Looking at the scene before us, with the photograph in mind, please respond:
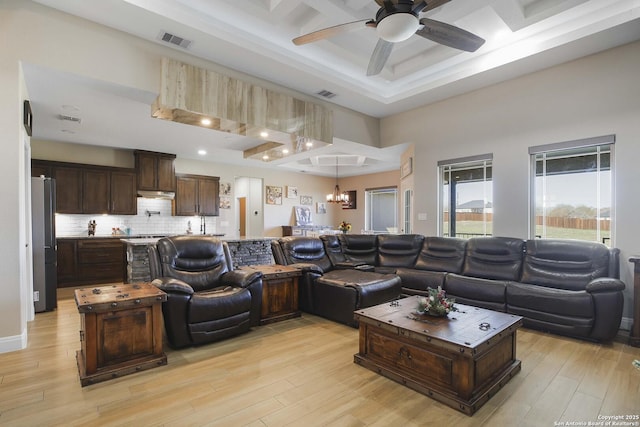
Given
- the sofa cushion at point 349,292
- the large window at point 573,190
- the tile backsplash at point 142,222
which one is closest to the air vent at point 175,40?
the sofa cushion at point 349,292

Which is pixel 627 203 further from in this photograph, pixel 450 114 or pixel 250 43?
pixel 250 43

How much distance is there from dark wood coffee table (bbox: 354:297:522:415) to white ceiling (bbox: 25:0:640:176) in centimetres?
293

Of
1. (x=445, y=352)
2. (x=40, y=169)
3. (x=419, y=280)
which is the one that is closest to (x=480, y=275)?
(x=419, y=280)

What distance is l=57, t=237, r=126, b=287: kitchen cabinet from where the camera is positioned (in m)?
5.95

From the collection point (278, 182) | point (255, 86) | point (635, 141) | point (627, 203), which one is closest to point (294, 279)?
point (255, 86)

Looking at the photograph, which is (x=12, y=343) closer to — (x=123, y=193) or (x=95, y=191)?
(x=95, y=191)

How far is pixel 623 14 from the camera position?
3.12 metres

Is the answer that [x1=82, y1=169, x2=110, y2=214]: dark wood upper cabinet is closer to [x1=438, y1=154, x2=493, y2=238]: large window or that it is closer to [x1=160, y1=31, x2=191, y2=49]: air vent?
[x1=160, y1=31, x2=191, y2=49]: air vent

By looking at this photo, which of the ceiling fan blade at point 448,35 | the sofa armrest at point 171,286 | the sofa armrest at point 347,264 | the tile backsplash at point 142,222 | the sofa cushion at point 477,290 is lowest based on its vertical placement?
the sofa cushion at point 477,290

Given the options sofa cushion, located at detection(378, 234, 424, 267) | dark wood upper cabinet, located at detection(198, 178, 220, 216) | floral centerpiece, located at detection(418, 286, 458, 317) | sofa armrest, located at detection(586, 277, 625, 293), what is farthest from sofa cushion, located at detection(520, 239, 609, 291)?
dark wood upper cabinet, located at detection(198, 178, 220, 216)

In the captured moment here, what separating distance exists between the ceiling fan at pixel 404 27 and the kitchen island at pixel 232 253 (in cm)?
358

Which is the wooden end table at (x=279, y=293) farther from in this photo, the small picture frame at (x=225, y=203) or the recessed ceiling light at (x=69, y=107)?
the small picture frame at (x=225, y=203)

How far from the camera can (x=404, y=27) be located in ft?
8.21

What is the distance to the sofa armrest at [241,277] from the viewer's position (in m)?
3.42
